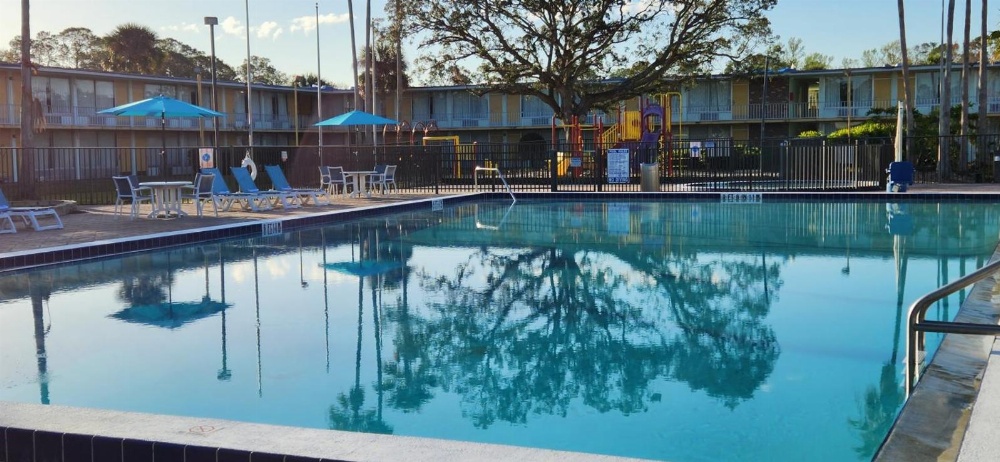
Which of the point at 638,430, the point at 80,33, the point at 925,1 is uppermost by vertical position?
the point at 80,33

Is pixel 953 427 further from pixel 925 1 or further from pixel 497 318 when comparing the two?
pixel 925 1

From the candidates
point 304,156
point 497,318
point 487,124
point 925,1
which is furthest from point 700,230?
point 487,124

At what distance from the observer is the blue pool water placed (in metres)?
4.62

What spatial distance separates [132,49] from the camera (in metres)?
53.2

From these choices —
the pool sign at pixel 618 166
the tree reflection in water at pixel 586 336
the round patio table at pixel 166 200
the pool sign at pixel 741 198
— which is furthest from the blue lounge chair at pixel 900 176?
the round patio table at pixel 166 200

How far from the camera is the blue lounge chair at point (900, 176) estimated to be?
19.5 meters

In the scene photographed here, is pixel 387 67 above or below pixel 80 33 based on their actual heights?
below

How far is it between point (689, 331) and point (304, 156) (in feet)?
56.5

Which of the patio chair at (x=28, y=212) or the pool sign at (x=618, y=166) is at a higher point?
the pool sign at (x=618, y=166)

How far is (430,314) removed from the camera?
7332 millimetres

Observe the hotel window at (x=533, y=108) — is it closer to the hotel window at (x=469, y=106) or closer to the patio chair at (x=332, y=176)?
the hotel window at (x=469, y=106)

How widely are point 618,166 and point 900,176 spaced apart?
6.32 m

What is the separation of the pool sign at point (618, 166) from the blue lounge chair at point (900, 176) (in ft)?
19.4

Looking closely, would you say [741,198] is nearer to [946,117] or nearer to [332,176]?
[946,117]
